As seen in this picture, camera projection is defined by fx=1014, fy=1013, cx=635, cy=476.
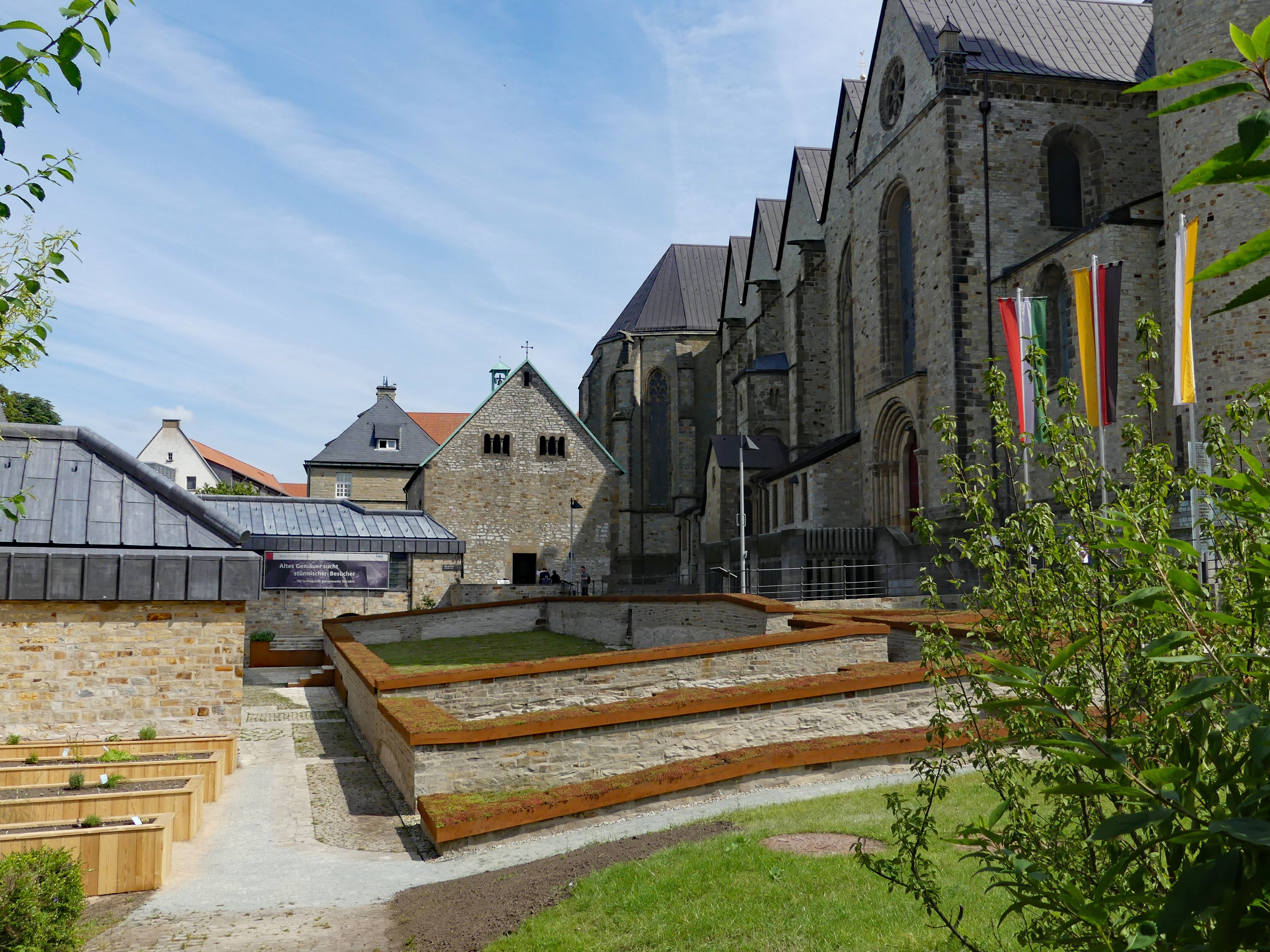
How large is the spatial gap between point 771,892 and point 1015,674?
5.18 meters

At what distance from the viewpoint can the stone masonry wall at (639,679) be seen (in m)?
14.6

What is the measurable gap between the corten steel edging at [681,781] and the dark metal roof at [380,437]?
49.2 m

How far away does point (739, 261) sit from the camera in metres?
54.7

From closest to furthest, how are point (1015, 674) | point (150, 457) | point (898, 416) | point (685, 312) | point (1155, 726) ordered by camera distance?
1. point (1015, 674)
2. point (1155, 726)
3. point (898, 416)
4. point (685, 312)
5. point (150, 457)

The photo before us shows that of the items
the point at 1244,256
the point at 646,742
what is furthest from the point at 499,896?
the point at 1244,256

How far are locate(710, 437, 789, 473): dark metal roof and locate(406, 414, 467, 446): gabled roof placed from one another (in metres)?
38.6

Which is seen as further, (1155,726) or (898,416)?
(898,416)

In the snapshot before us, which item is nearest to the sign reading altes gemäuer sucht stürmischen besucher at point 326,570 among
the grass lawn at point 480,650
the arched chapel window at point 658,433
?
the grass lawn at point 480,650

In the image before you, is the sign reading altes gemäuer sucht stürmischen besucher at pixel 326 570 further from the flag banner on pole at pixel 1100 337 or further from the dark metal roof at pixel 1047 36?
the dark metal roof at pixel 1047 36

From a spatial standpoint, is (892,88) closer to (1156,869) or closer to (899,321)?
(899,321)

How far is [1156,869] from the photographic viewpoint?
321 cm

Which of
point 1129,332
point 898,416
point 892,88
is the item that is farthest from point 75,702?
point 892,88

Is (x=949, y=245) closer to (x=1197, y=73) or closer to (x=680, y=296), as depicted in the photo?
(x=1197, y=73)

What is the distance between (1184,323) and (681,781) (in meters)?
13.4
